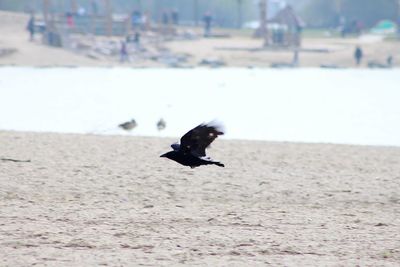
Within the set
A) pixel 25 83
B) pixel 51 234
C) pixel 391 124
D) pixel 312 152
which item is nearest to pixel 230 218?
pixel 51 234

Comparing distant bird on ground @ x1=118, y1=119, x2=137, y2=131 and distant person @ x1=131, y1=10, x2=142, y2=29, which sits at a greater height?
distant person @ x1=131, y1=10, x2=142, y2=29

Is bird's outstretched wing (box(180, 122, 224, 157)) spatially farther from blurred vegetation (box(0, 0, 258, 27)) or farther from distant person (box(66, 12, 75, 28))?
blurred vegetation (box(0, 0, 258, 27))

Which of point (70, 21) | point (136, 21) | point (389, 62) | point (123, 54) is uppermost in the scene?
point (136, 21)

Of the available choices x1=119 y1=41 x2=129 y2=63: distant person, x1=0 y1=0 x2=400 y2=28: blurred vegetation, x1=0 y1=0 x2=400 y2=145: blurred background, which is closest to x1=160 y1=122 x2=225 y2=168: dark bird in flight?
x1=0 y1=0 x2=400 y2=145: blurred background

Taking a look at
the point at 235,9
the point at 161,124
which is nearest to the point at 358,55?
the point at 161,124

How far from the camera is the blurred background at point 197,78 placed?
2025cm

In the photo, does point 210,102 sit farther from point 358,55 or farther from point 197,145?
point 197,145

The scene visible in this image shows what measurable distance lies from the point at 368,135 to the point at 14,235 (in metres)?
12.1

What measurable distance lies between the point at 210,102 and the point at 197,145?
17142mm

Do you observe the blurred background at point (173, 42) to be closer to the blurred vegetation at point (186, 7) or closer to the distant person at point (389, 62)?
the distant person at point (389, 62)

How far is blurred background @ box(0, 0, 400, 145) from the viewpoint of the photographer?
20.2 metres

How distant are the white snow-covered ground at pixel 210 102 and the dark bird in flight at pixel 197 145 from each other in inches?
364

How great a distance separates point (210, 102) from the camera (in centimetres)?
2516

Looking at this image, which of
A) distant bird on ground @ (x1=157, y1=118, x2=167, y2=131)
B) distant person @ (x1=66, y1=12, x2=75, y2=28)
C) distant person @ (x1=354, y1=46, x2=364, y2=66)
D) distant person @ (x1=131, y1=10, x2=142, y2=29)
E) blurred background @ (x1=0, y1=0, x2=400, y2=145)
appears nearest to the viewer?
distant bird on ground @ (x1=157, y1=118, x2=167, y2=131)
